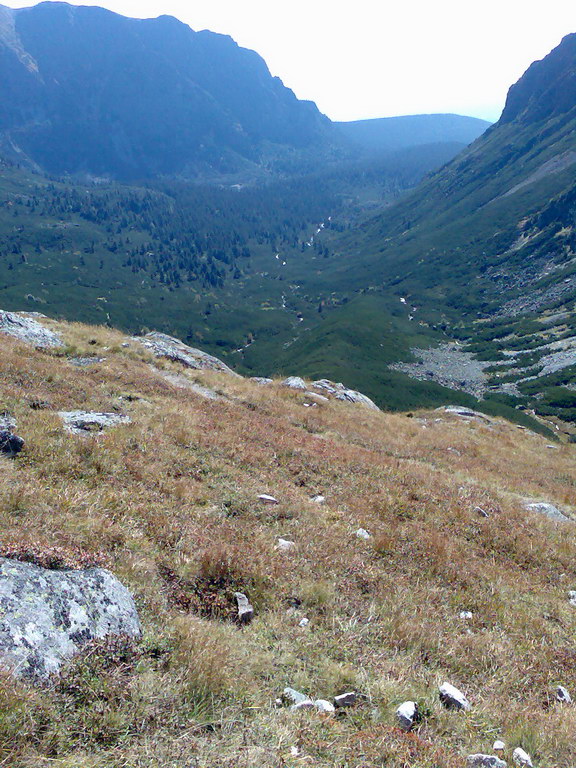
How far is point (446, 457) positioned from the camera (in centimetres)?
2027

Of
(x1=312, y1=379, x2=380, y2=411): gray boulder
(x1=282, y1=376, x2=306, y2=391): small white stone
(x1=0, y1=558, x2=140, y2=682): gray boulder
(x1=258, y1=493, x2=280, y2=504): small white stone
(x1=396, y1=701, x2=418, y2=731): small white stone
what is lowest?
(x1=312, y1=379, x2=380, y2=411): gray boulder

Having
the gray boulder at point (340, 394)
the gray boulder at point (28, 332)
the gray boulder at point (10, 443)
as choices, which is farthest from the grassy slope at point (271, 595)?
the gray boulder at point (340, 394)

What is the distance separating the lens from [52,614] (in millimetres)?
4633

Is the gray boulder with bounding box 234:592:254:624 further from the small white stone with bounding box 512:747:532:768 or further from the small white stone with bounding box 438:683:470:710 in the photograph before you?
the small white stone with bounding box 512:747:532:768

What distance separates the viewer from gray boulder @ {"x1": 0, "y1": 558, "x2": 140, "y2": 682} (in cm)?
418

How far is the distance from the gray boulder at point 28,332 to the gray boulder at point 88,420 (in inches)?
432

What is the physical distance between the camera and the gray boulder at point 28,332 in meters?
22.2

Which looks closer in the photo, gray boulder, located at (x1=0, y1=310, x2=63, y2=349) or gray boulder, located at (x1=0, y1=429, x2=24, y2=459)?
gray boulder, located at (x1=0, y1=429, x2=24, y2=459)

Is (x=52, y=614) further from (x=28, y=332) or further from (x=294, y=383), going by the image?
(x=294, y=383)

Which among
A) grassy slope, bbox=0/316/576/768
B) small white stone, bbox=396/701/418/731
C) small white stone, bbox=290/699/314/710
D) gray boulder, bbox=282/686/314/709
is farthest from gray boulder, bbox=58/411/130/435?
small white stone, bbox=396/701/418/731

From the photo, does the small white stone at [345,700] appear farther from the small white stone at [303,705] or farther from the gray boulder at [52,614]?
the gray boulder at [52,614]

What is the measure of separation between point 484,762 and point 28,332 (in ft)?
81.2

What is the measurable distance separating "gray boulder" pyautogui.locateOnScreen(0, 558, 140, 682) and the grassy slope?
0.76 feet

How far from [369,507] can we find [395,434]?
44.0ft
